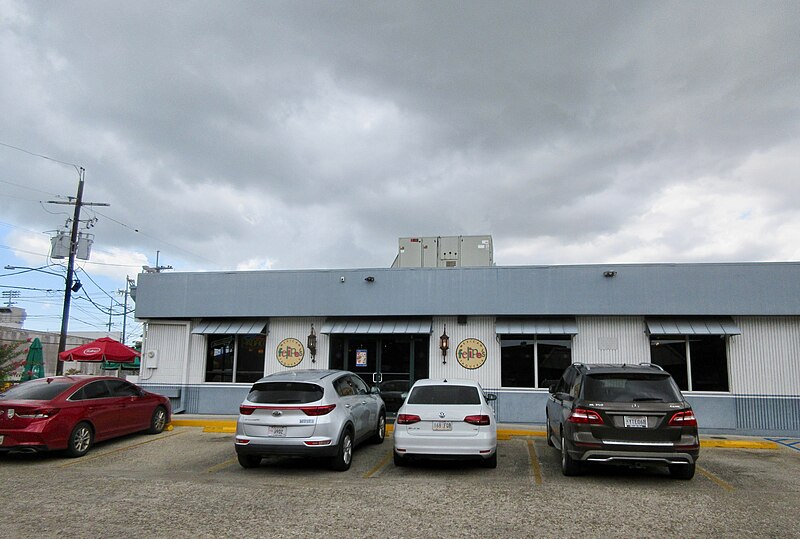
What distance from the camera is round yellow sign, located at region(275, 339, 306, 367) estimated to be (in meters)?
16.6

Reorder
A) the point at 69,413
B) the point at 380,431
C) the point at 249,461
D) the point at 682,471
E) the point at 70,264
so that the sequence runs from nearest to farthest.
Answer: the point at 682,471 → the point at 249,461 → the point at 69,413 → the point at 380,431 → the point at 70,264

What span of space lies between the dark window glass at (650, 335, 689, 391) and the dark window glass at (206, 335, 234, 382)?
11.8 metres

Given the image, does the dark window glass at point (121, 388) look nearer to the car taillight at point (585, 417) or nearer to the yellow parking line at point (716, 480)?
the car taillight at point (585, 417)

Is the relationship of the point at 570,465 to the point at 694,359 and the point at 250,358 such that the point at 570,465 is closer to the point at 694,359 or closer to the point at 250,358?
the point at 694,359

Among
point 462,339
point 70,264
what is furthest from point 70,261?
point 462,339

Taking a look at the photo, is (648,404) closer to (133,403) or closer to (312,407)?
(312,407)

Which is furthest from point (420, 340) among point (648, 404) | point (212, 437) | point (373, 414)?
point (648, 404)

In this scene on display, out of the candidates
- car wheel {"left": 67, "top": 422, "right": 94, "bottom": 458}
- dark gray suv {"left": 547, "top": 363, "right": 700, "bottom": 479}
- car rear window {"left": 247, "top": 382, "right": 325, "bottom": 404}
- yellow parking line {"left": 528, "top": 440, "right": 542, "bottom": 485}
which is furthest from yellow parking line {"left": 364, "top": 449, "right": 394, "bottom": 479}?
car wheel {"left": 67, "top": 422, "right": 94, "bottom": 458}

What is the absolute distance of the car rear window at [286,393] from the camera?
29.6 ft

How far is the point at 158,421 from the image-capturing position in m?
13.6

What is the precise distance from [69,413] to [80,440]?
613mm

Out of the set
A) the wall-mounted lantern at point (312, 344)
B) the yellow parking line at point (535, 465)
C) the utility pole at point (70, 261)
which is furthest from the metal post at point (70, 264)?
the yellow parking line at point (535, 465)

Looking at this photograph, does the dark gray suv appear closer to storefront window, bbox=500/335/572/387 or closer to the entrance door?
storefront window, bbox=500/335/572/387

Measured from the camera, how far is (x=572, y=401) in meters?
8.66
